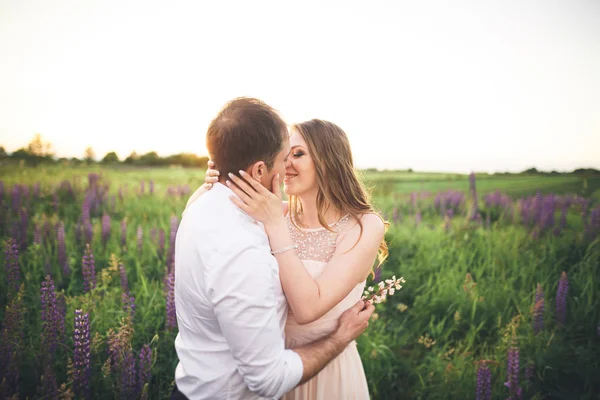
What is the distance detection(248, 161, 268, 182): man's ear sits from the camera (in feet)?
6.05

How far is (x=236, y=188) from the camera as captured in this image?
187 cm

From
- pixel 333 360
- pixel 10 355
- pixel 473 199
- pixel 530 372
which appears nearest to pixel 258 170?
pixel 333 360

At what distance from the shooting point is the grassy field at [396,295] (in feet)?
8.80

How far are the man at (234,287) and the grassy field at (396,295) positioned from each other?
94cm

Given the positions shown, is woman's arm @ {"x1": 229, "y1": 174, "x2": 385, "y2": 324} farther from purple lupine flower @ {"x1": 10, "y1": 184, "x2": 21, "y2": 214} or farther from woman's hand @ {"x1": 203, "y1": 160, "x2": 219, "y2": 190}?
purple lupine flower @ {"x1": 10, "y1": 184, "x2": 21, "y2": 214}

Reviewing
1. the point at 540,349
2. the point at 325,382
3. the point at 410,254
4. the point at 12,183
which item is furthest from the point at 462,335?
the point at 12,183

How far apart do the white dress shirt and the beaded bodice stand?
0.78 metres

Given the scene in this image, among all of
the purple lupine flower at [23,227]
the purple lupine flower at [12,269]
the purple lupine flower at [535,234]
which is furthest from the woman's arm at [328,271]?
the purple lupine flower at [535,234]

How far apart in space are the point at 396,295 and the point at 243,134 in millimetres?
3739

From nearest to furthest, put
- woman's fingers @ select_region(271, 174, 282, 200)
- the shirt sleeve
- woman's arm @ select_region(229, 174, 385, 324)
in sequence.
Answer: the shirt sleeve
woman's arm @ select_region(229, 174, 385, 324)
woman's fingers @ select_region(271, 174, 282, 200)

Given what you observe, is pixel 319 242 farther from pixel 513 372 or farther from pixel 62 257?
pixel 62 257

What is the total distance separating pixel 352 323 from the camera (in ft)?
7.71

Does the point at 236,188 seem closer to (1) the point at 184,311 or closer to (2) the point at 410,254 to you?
(1) the point at 184,311

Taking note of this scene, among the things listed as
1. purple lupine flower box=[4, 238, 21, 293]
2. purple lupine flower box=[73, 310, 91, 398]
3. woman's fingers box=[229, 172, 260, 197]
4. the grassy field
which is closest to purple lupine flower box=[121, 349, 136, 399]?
the grassy field
